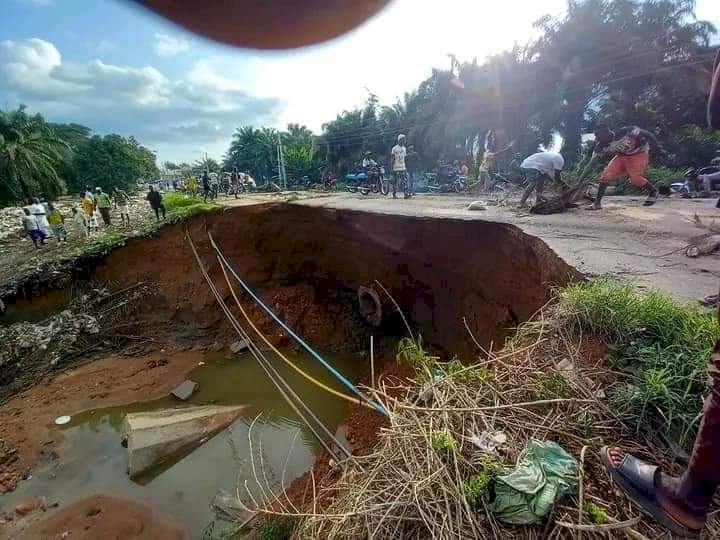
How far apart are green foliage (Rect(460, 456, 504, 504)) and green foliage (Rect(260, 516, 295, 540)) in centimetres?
303

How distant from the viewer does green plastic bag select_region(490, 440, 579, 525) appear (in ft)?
4.48

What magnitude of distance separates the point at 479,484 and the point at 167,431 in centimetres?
631

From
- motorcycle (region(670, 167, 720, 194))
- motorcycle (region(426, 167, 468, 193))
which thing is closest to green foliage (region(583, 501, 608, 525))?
motorcycle (region(670, 167, 720, 194))

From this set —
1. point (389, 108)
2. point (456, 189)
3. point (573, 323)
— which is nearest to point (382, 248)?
point (573, 323)

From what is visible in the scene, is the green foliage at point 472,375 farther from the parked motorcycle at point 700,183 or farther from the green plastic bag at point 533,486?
the parked motorcycle at point 700,183

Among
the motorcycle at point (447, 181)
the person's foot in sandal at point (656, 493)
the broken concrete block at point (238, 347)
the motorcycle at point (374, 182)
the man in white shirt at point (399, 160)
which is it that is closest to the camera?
the person's foot in sandal at point (656, 493)

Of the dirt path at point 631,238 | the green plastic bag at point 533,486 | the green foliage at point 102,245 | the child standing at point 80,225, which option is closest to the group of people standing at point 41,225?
the child standing at point 80,225

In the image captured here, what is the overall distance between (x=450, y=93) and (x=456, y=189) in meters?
9.01

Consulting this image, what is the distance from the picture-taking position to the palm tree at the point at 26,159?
18.6 m

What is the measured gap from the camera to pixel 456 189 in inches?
541

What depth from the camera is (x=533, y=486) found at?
1.37 meters

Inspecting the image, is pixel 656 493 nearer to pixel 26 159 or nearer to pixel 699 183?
pixel 699 183

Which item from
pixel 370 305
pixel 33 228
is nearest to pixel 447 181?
pixel 370 305

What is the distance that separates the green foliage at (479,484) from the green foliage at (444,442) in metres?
0.13
